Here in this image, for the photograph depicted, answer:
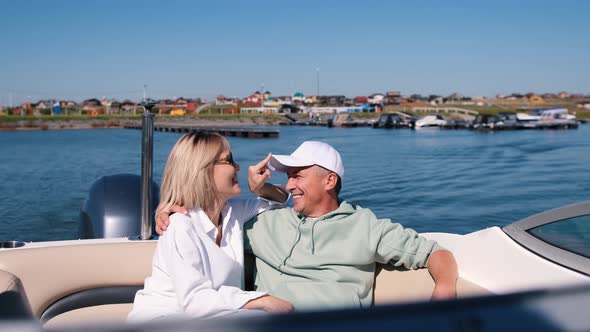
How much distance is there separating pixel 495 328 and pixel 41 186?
15254mm

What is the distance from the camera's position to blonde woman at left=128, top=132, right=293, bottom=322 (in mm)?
1857

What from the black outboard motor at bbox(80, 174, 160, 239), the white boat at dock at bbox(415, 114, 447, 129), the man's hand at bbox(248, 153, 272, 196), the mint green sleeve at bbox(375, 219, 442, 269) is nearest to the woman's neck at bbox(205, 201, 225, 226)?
the man's hand at bbox(248, 153, 272, 196)

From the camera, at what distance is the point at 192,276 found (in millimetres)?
1852

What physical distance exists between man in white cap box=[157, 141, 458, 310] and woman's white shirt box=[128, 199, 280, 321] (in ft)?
0.66

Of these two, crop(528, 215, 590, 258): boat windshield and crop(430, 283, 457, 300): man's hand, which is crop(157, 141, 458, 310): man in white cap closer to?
crop(430, 283, 457, 300): man's hand

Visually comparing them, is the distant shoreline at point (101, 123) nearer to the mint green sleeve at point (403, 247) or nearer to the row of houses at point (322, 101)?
the row of houses at point (322, 101)

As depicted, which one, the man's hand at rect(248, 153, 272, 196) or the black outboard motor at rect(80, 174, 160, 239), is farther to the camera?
the black outboard motor at rect(80, 174, 160, 239)

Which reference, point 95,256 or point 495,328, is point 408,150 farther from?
point 495,328

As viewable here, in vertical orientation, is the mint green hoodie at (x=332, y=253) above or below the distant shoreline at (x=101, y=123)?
above

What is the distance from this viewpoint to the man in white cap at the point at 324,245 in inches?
85.0

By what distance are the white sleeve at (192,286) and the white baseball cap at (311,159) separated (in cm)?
52

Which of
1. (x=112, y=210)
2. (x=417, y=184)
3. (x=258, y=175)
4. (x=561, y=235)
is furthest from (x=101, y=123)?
(x=561, y=235)

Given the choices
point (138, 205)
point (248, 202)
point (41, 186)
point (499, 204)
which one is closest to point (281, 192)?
point (248, 202)

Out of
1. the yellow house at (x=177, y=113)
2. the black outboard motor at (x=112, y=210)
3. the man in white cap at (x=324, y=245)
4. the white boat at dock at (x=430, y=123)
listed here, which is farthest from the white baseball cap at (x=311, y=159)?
the yellow house at (x=177, y=113)
